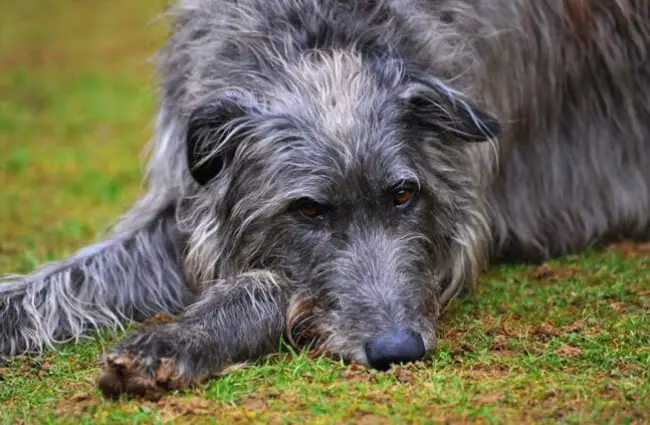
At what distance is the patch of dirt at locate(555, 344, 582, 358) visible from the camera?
15.6ft

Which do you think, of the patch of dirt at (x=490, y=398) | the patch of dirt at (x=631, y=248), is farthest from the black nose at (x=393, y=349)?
the patch of dirt at (x=631, y=248)

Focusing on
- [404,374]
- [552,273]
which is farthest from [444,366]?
[552,273]

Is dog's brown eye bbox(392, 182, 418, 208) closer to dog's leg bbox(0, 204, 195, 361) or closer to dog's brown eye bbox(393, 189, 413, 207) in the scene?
dog's brown eye bbox(393, 189, 413, 207)

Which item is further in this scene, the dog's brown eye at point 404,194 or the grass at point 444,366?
the dog's brown eye at point 404,194

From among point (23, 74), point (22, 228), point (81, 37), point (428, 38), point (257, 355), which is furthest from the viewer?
point (81, 37)

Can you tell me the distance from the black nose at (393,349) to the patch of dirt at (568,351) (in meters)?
0.65

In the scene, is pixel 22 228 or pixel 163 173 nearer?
pixel 163 173

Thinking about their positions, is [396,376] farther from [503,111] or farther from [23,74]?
[23,74]

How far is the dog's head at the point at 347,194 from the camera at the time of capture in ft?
15.7

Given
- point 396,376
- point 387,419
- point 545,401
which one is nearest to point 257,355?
point 396,376

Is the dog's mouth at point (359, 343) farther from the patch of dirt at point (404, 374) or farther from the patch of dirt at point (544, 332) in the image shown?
the patch of dirt at point (544, 332)

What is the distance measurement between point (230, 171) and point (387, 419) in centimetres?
174

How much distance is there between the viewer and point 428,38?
5.79 meters

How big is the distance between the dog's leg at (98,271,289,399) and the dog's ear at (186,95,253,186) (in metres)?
0.60
